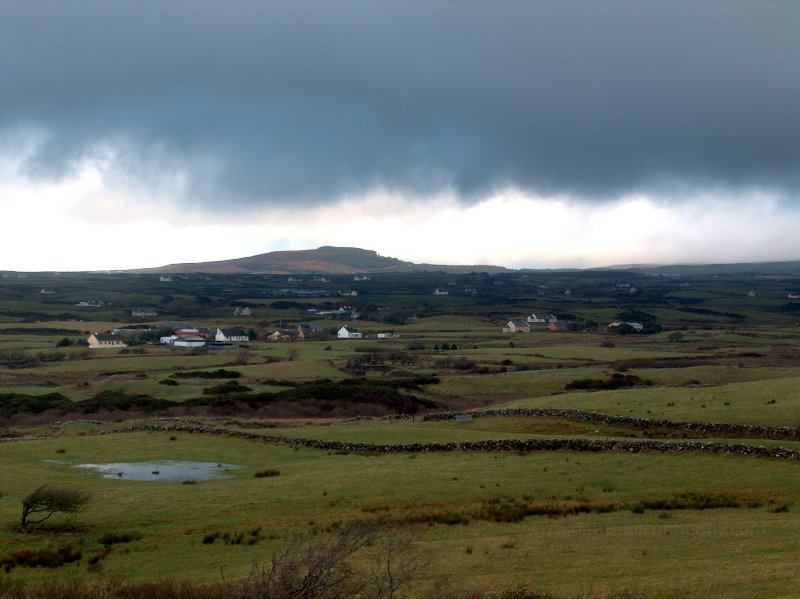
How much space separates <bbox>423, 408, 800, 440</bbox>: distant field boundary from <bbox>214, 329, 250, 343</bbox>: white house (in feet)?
293

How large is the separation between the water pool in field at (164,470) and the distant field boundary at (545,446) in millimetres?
6296

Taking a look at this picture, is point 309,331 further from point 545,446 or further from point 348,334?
point 545,446

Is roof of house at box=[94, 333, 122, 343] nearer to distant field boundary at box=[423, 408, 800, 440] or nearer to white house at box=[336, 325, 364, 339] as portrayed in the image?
white house at box=[336, 325, 364, 339]

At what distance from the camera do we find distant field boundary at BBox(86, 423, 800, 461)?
97.3 feet

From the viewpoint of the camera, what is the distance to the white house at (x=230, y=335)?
12950cm

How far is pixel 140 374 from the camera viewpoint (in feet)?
259

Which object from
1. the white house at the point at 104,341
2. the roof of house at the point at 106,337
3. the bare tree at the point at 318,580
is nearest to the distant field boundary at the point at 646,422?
the bare tree at the point at 318,580

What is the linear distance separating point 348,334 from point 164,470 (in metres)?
104

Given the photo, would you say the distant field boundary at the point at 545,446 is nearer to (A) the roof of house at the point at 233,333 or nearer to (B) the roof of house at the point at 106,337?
(B) the roof of house at the point at 106,337

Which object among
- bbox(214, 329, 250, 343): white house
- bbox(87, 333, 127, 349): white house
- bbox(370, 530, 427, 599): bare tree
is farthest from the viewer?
bbox(214, 329, 250, 343): white house

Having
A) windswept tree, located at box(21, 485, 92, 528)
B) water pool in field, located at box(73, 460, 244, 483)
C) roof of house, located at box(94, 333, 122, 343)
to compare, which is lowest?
roof of house, located at box(94, 333, 122, 343)

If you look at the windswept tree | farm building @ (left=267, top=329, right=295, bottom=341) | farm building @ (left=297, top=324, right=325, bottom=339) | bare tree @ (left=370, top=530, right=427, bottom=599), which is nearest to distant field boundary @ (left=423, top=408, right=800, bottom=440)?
bare tree @ (left=370, top=530, right=427, bottom=599)

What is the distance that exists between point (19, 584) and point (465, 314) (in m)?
170

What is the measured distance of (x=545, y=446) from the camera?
109 feet
